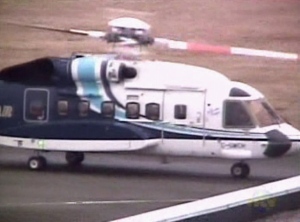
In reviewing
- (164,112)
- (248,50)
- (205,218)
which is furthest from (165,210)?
(248,50)

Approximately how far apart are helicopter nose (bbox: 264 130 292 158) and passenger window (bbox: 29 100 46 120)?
1.50m

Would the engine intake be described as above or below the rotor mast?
below

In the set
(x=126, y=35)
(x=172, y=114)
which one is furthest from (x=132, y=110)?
(x=126, y=35)

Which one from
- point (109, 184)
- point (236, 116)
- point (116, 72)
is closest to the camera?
point (116, 72)

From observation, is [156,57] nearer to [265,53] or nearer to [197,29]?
[197,29]

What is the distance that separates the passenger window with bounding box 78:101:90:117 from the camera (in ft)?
19.1

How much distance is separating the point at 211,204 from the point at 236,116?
0.62 metres

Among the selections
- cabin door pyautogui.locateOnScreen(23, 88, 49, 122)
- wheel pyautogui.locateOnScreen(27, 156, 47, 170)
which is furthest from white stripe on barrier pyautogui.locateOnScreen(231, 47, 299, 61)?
wheel pyautogui.locateOnScreen(27, 156, 47, 170)

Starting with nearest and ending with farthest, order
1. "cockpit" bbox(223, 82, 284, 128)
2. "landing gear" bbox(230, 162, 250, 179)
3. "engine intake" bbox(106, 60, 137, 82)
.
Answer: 1. "engine intake" bbox(106, 60, 137, 82)
2. "cockpit" bbox(223, 82, 284, 128)
3. "landing gear" bbox(230, 162, 250, 179)

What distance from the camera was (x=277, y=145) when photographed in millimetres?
5969

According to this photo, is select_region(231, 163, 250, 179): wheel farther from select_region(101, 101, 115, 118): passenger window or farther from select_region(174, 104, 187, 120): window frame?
select_region(101, 101, 115, 118): passenger window

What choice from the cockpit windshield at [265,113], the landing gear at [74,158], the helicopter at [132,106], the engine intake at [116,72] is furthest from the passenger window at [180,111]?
the landing gear at [74,158]

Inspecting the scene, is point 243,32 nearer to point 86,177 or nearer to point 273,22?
point 273,22

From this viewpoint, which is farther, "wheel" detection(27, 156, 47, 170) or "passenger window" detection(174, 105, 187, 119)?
"wheel" detection(27, 156, 47, 170)
